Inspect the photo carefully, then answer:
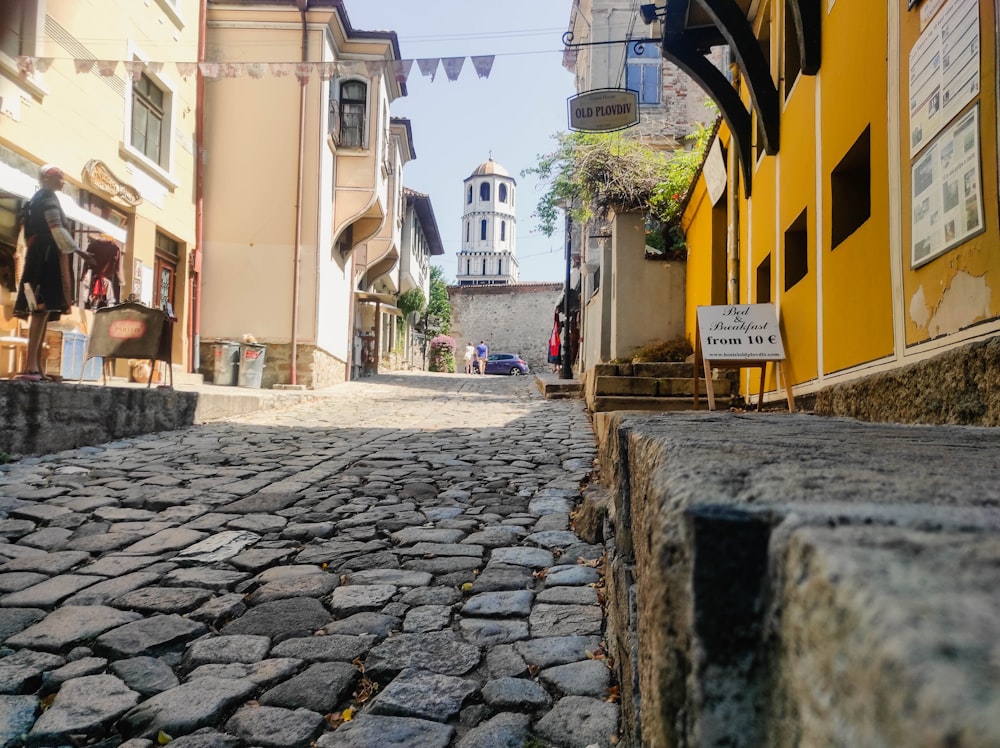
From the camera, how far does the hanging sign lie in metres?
9.86

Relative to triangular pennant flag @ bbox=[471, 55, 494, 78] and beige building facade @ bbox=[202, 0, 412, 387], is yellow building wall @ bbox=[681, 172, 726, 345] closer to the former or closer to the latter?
triangular pennant flag @ bbox=[471, 55, 494, 78]

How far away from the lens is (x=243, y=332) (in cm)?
1384

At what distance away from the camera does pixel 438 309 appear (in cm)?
4066

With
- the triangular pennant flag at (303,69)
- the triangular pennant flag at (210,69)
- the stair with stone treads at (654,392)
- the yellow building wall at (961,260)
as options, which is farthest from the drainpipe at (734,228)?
the triangular pennant flag at (210,69)

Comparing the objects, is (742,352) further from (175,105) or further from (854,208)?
(175,105)

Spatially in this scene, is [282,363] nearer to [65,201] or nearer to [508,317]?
[65,201]

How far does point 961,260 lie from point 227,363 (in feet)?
39.3

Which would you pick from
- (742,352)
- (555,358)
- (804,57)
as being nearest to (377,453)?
(742,352)

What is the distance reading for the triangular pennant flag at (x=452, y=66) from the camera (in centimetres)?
859

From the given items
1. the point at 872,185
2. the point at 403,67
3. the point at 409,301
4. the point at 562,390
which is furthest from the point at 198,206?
the point at 409,301

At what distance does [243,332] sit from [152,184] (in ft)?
10.6

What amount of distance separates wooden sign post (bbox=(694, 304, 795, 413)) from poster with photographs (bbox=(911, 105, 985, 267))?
2.54m

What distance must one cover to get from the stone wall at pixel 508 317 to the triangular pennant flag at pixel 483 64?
34833 millimetres

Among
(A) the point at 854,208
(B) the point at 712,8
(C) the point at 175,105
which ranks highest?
(C) the point at 175,105
